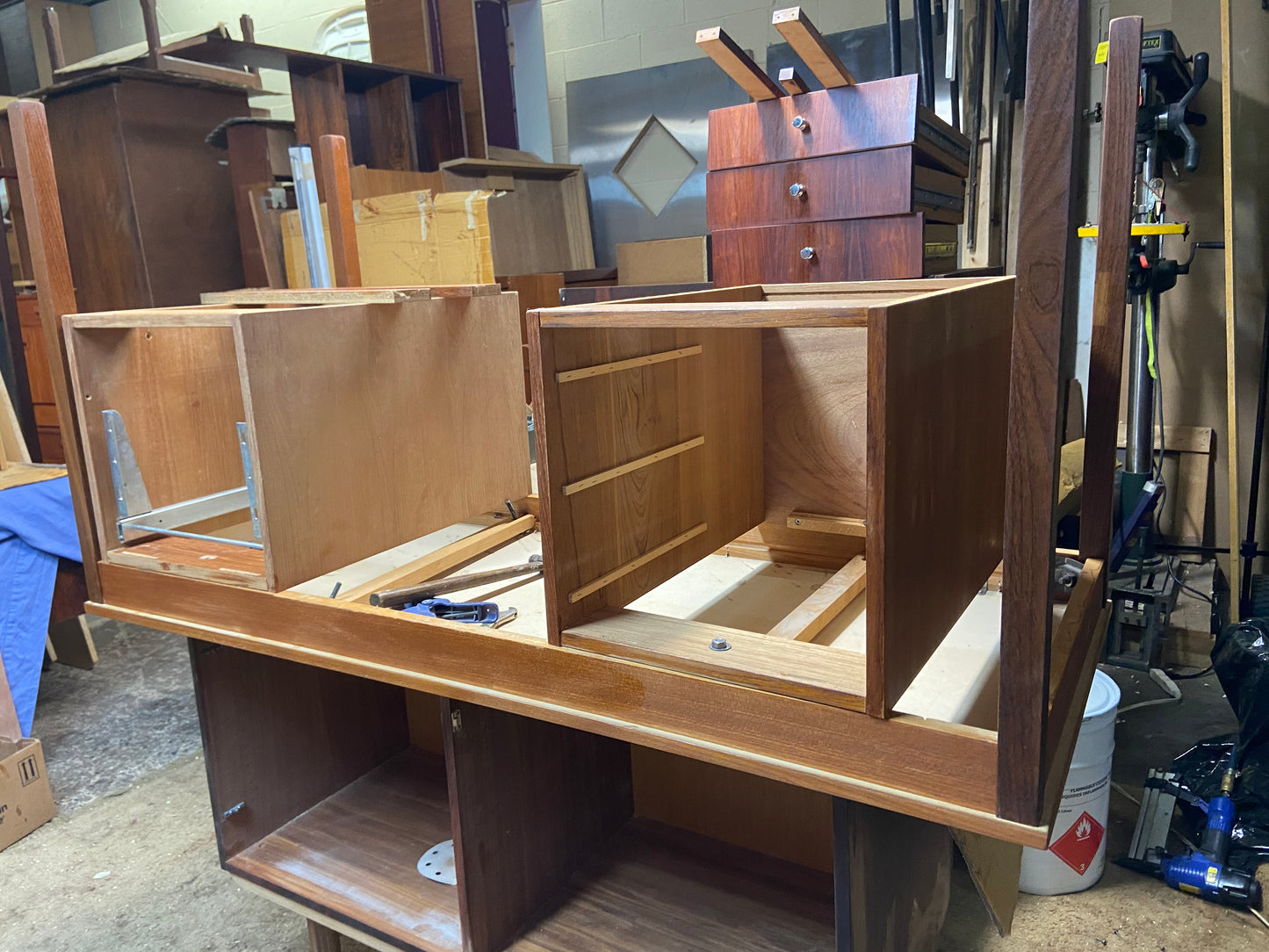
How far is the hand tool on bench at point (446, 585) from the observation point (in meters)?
→ 1.15

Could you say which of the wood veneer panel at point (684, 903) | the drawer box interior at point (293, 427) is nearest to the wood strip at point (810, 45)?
the drawer box interior at point (293, 427)

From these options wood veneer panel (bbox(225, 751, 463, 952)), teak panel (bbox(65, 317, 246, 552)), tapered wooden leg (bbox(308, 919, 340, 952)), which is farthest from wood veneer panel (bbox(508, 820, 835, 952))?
teak panel (bbox(65, 317, 246, 552))

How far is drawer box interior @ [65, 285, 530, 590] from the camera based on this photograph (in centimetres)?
113

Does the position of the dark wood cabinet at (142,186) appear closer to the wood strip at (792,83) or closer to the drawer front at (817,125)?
the drawer front at (817,125)

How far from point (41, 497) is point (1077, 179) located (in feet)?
8.54

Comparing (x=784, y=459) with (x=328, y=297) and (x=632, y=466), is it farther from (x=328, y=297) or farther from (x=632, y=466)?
(x=328, y=297)

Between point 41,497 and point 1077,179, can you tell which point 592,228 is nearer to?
point 41,497

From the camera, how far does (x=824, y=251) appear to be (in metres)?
1.73

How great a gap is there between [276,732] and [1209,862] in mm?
1682

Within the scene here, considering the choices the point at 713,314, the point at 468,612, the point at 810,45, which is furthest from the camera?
the point at 810,45

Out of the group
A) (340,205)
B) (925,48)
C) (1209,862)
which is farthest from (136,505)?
(925,48)

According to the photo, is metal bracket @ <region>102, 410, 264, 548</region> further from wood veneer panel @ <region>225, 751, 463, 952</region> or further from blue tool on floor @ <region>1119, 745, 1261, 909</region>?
blue tool on floor @ <region>1119, 745, 1261, 909</region>

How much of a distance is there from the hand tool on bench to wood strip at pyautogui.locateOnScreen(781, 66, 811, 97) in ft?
3.03

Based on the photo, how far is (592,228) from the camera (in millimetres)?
3709
